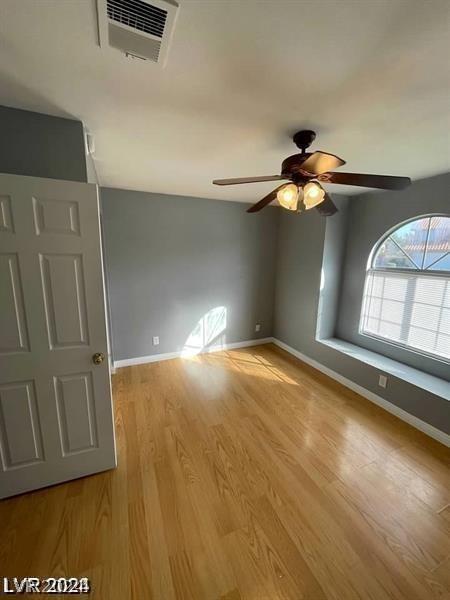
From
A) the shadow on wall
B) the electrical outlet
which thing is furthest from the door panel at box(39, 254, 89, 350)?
the electrical outlet

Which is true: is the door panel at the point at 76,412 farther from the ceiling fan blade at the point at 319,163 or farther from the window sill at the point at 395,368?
the window sill at the point at 395,368

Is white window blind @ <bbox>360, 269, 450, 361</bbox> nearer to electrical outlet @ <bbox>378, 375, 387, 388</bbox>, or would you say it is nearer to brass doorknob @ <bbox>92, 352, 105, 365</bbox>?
electrical outlet @ <bbox>378, 375, 387, 388</bbox>

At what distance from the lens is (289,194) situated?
63.9 inches

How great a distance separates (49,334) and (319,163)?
1909mm

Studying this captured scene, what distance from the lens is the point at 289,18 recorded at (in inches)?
33.8

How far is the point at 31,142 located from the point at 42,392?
1.57 m

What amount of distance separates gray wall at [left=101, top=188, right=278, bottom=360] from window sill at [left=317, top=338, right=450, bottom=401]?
4.91 ft

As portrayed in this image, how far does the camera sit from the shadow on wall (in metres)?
3.89

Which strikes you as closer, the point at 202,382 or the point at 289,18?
the point at 289,18

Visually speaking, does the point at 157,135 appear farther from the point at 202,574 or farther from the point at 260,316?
the point at 260,316

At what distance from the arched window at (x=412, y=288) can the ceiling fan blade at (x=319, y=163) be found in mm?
1957

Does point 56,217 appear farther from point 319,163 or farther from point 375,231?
point 375,231

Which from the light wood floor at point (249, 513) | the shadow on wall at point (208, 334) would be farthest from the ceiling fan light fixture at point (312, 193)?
the shadow on wall at point (208, 334)

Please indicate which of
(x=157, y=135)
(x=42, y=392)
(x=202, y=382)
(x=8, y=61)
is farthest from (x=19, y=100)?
(x=202, y=382)
